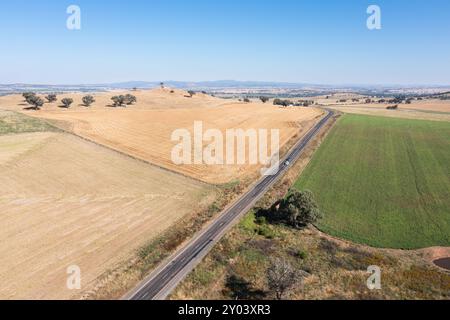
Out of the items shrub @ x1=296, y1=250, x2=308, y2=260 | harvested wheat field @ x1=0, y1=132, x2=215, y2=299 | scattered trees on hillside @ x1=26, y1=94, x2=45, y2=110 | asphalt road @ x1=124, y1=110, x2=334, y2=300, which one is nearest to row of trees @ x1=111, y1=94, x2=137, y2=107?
scattered trees on hillside @ x1=26, y1=94, x2=45, y2=110

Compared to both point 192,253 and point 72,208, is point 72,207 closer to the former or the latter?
point 72,208

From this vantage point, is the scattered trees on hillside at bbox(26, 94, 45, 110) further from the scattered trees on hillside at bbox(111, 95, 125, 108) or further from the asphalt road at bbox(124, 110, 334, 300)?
the asphalt road at bbox(124, 110, 334, 300)

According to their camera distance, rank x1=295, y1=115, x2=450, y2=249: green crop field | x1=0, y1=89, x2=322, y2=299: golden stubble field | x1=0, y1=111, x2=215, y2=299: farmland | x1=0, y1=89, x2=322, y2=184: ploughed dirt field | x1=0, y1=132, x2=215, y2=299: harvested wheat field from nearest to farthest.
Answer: x1=0, y1=132, x2=215, y2=299: harvested wheat field < x1=0, y1=111, x2=215, y2=299: farmland < x1=0, y1=89, x2=322, y2=299: golden stubble field < x1=295, y1=115, x2=450, y2=249: green crop field < x1=0, y1=89, x2=322, y2=184: ploughed dirt field

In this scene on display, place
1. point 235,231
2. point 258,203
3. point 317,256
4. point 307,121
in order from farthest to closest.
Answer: point 307,121 < point 258,203 < point 235,231 < point 317,256

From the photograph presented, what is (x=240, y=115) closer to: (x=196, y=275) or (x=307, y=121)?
(x=307, y=121)
